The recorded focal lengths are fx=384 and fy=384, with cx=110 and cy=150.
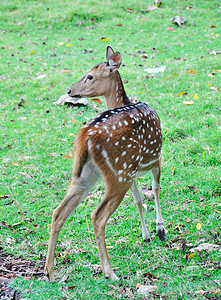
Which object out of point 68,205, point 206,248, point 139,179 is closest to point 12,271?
point 68,205

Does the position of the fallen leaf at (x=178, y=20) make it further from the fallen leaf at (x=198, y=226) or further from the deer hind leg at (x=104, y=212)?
the deer hind leg at (x=104, y=212)

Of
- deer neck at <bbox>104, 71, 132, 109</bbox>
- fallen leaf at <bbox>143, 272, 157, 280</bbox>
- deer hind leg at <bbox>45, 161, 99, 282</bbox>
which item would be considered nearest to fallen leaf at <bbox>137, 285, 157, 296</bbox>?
fallen leaf at <bbox>143, 272, 157, 280</bbox>

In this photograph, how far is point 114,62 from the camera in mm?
4551

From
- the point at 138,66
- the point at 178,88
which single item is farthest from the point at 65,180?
the point at 138,66

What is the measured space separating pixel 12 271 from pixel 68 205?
0.85m

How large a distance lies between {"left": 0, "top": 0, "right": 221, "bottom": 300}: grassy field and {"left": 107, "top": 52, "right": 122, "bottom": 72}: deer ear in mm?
1567

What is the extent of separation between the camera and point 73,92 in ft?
15.5

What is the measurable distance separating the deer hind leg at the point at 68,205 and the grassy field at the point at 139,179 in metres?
0.22

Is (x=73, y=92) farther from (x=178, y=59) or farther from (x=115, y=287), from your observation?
(x=178, y=59)

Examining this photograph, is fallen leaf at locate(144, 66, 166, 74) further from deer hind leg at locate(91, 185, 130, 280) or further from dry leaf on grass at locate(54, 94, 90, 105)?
deer hind leg at locate(91, 185, 130, 280)

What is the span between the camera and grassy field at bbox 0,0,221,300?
3.52 metres

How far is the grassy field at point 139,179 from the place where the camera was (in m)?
3.52

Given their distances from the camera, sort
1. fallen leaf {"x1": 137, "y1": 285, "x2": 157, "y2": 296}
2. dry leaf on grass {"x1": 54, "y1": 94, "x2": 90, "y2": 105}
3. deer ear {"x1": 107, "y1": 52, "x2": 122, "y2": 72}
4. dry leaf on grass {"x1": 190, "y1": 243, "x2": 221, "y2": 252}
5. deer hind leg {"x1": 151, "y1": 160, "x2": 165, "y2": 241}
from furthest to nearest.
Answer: dry leaf on grass {"x1": 54, "y1": 94, "x2": 90, "y2": 105} < deer ear {"x1": 107, "y1": 52, "x2": 122, "y2": 72} < deer hind leg {"x1": 151, "y1": 160, "x2": 165, "y2": 241} < dry leaf on grass {"x1": 190, "y1": 243, "x2": 221, "y2": 252} < fallen leaf {"x1": 137, "y1": 285, "x2": 157, "y2": 296}

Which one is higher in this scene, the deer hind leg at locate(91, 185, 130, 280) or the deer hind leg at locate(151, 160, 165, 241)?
the deer hind leg at locate(91, 185, 130, 280)
